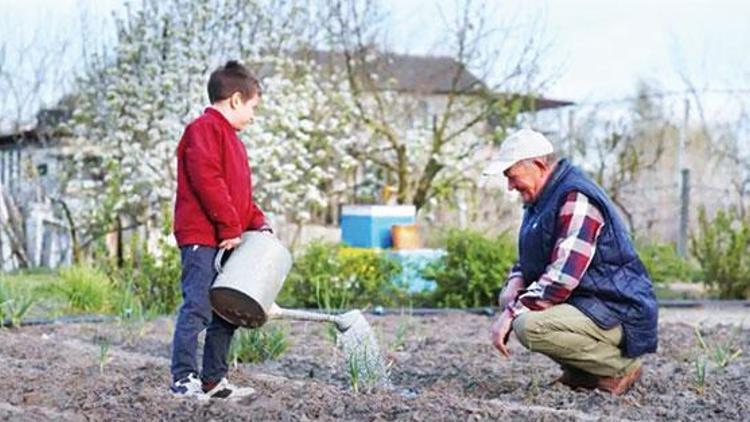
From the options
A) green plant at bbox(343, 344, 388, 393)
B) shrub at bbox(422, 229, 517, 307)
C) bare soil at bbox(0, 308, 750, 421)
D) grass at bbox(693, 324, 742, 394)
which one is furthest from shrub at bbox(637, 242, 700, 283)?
green plant at bbox(343, 344, 388, 393)

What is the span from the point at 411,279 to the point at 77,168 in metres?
5.66

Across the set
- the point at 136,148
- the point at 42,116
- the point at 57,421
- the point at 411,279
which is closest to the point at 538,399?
the point at 57,421

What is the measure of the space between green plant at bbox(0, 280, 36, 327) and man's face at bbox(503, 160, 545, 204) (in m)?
3.87

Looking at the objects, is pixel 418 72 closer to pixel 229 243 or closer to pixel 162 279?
pixel 162 279

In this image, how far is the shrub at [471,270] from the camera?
960cm

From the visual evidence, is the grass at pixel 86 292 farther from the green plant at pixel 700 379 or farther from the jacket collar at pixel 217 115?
the green plant at pixel 700 379

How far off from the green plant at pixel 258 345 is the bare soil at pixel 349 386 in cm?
5

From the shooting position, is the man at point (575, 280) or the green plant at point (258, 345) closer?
the man at point (575, 280)

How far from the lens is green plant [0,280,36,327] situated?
7.45 m

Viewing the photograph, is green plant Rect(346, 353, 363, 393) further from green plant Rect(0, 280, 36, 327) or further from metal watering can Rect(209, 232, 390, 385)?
green plant Rect(0, 280, 36, 327)

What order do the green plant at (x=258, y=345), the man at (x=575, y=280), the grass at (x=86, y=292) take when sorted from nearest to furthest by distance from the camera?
1. the man at (x=575, y=280)
2. the green plant at (x=258, y=345)
3. the grass at (x=86, y=292)

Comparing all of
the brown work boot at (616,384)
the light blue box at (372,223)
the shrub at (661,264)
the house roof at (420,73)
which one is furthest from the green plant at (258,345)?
the house roof at (420,73)

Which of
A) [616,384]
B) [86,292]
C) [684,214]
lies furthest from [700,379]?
[684,214]

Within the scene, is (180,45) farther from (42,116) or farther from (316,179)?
(42,116)
